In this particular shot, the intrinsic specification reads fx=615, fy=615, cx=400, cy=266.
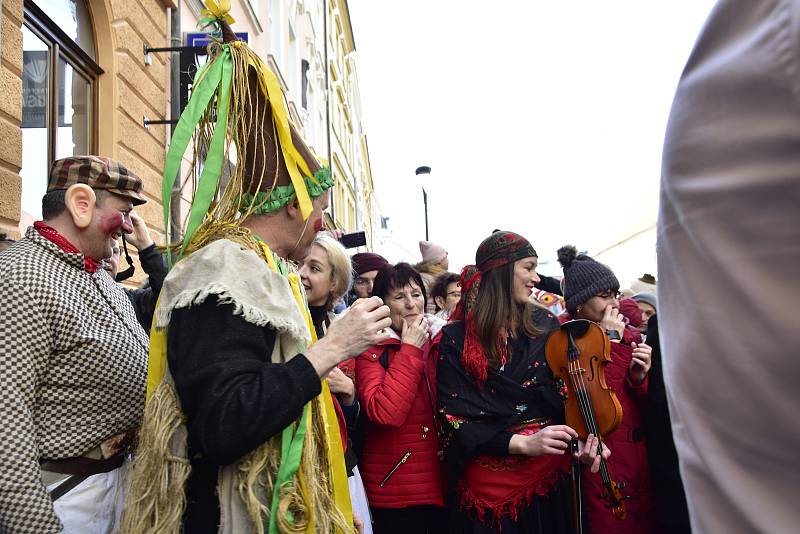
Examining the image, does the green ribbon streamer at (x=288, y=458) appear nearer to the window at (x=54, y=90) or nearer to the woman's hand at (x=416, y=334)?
the woman's hand at (x=416, y=334)

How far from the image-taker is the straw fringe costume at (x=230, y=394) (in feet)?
4.77

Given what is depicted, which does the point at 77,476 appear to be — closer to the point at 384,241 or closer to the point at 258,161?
the point at 258,161

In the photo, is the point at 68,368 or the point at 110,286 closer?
the point at 68,368

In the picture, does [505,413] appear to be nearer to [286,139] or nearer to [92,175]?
[286,139]

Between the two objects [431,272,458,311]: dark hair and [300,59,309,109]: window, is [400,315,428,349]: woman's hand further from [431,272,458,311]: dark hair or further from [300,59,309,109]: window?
[300,59,309,109]: window

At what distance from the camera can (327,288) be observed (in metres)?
3.08

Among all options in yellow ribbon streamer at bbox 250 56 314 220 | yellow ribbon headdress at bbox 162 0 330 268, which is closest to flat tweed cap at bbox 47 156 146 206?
yellow ribbon headdress at bbox 162 0 330 268

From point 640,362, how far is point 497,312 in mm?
788

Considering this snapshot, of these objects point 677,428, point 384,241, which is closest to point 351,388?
point 677,428

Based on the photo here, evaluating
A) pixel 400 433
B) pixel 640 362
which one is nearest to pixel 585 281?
pixel 640 362

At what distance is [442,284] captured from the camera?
499cm

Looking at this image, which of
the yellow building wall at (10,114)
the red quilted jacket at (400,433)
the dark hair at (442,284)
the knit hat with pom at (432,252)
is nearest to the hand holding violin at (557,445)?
the red quilted jacket at (400,433)

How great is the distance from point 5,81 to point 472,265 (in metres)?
2.81

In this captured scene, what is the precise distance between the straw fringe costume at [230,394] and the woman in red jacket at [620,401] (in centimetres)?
164
